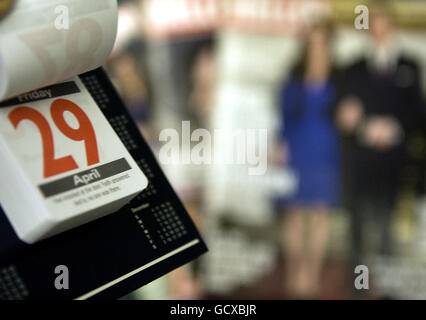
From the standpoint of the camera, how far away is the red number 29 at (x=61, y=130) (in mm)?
794

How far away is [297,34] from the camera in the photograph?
143 inches

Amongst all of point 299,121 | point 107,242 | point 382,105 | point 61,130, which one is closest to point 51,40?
point 61,130

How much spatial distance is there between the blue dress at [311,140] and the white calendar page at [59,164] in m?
2.78

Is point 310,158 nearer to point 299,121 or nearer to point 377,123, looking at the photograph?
point 299,121

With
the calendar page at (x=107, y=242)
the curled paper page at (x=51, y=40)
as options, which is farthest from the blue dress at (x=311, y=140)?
the curled paper page at (x=51, y=40)

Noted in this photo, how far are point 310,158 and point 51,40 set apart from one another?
9.68 ft

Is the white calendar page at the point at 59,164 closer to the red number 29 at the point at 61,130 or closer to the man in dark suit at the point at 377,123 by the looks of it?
the red number 29 at the point at 61,130

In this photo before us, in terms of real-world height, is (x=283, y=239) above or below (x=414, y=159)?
below

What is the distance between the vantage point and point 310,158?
3.65 meters

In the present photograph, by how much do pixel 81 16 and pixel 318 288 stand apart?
3.08m

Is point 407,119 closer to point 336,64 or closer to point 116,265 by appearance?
point 336,64

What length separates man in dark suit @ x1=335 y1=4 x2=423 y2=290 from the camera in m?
3.58

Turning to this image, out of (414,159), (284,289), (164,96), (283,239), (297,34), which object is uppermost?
(297,34)
